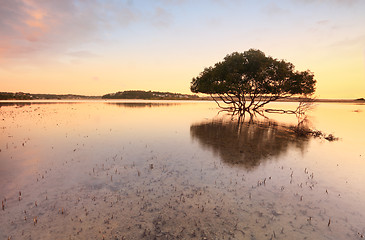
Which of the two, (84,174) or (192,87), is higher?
(192,87)

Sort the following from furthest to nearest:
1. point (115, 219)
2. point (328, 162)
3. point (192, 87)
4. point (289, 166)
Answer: point (192, 87)
point (328, 162)
point (289, 166)
point (115, 219)

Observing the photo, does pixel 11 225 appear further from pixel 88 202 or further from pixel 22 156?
pixel 22 156

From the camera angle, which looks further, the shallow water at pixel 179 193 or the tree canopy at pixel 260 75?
the tree canopy at pixel 260 75

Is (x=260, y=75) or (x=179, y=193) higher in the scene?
(x=260, y=75)

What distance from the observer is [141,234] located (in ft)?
17.4

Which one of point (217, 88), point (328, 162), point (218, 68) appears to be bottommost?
point (328, 162)

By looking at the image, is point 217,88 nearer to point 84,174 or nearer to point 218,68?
point 218,68

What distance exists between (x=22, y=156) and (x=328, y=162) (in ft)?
68.1

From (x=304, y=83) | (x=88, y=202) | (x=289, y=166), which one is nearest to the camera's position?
(x=88, y=202)

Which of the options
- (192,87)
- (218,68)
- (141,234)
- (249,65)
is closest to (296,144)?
(141,234)

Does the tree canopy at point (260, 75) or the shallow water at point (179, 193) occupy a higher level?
the tree canopy at point (260, 75)

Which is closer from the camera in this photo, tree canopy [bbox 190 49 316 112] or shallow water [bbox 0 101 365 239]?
shallow water [bbox 0 101 365 239]

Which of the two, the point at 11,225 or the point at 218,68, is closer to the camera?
the point at 11,225

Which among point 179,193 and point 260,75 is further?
point 260,75
